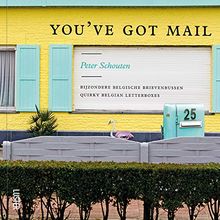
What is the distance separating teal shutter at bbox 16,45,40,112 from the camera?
17.7 m

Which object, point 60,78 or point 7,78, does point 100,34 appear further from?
point 7,78

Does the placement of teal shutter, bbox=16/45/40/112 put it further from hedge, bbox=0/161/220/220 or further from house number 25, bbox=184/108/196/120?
hedge, bbox=0/161/220/220

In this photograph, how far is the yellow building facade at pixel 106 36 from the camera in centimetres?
1762

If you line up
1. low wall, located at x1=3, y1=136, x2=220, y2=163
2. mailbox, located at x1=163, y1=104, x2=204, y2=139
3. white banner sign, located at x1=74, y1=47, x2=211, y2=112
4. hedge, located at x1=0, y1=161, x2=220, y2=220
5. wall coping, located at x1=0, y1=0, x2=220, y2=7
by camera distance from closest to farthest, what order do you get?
hedge, located at x1=0, y1=161, x2=220, y2=220, low wall, located at x1=3, y1=136, x2=220, y2=163, mailbox, located at x1=163, y1=104, x2=204, y2=139, wall coping, located at x1=0, y1=0, x2=220, y2=7, white banner sign, located at x1=74, y1=47, x2=211, y2=112

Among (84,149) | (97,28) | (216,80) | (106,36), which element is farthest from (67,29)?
(84,149)

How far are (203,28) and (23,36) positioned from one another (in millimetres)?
5004

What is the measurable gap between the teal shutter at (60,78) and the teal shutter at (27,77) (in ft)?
1.37

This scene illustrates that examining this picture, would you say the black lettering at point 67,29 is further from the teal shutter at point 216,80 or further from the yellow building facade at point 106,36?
the teal shutter at point 216,80

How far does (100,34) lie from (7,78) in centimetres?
295

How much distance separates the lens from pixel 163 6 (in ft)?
57.7

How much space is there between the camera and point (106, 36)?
17719 millimetres

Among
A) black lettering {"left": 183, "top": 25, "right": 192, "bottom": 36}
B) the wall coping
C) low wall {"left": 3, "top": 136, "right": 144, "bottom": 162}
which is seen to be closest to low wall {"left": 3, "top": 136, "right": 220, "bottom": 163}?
low wall {"left": 3, "top": 136, "right": 144, "bottom": 162}

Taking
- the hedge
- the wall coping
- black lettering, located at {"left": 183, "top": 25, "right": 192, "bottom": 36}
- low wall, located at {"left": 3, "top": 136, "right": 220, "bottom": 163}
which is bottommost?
the hedge

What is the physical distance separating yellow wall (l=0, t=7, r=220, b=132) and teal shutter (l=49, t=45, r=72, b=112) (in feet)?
0.53
